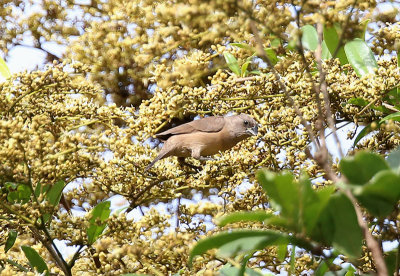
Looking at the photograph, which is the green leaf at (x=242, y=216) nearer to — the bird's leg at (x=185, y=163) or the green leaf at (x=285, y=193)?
the green leaf at (x=285, y=193)

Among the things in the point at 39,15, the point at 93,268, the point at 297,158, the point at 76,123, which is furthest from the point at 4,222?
the point at 39,15

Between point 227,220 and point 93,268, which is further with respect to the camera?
point 93,268

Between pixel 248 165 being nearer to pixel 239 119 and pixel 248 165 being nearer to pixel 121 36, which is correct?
pixel 239 119

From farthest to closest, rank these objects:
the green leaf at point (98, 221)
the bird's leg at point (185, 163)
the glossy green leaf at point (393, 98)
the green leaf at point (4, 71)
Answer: the bird's leg at point (185, 163) → the green leaf at point (4, 71) → the glossy green leaf at point (393, 98) → the green leaf at point (98, 221)

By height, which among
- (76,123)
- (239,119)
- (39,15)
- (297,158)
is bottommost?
(297,158)

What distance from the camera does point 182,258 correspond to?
5.36 ft

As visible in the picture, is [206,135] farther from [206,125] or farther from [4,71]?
[4,71]

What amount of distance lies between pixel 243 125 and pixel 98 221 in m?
1.50

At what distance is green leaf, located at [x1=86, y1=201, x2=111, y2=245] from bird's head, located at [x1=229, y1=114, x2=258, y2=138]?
1.16m

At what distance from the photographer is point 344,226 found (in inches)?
40.3

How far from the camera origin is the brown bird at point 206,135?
3148 millimetres

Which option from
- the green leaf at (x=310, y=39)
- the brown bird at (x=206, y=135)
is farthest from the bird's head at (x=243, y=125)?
the green leaf at (x=310, y=39)

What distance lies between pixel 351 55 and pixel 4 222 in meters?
1.42

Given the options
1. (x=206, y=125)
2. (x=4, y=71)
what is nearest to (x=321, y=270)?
(x=4, y=71)
